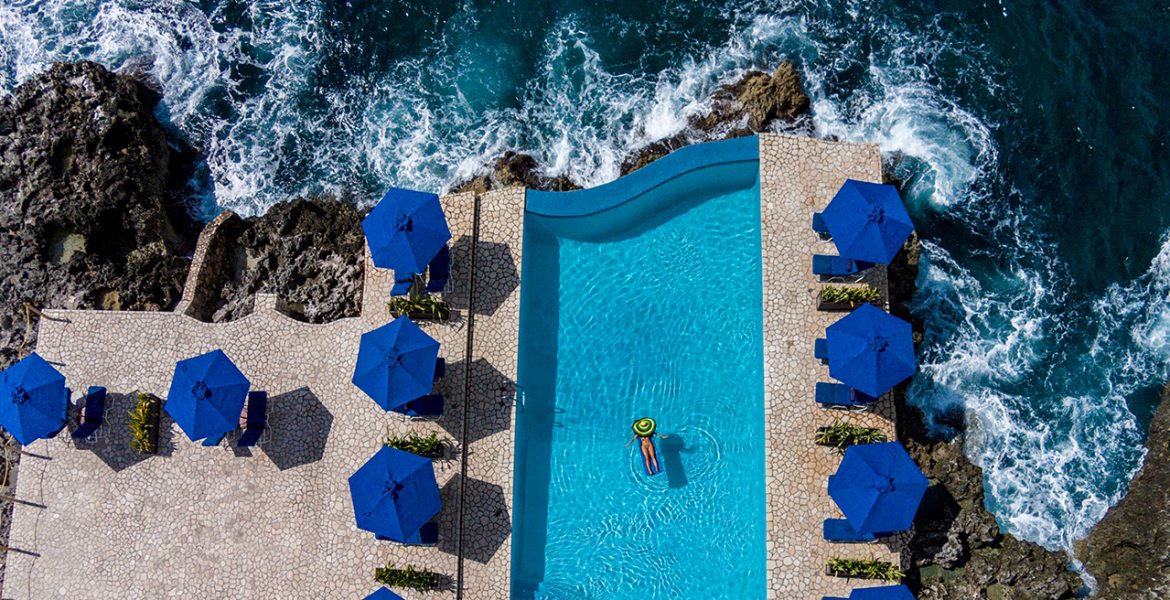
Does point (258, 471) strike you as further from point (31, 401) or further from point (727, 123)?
point (727, 123)

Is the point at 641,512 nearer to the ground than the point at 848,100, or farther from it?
nearer to the ground

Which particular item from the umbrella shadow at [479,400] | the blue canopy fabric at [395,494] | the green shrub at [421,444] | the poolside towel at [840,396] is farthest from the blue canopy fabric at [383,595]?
the poolside towel at [840,396]

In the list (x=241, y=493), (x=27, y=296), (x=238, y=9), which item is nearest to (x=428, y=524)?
(x=241, y=493)

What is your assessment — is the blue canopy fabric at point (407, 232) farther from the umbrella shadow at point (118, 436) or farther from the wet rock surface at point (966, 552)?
the wet rock surface at point (966, 552)

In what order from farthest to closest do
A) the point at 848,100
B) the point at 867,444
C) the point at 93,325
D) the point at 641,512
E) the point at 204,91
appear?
the point at 204,91 < the point at 848,100 < the point at 93,325 < the point at 641,512 < the point at 867,444

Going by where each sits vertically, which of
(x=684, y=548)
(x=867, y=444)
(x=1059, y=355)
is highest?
(x=1059, y=355)

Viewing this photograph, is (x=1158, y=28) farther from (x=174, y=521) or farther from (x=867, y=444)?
(x=174, y=521)
